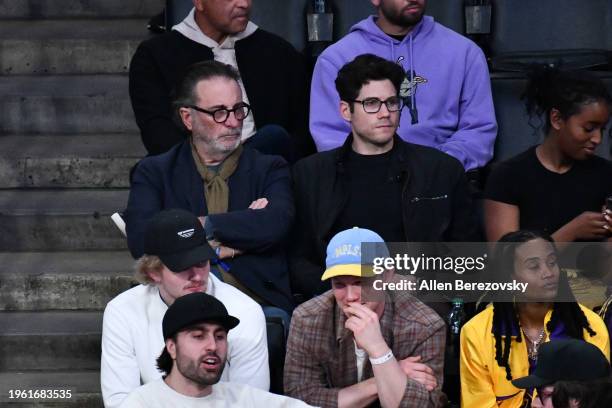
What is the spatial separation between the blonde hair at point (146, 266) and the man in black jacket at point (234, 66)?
1.30 meters

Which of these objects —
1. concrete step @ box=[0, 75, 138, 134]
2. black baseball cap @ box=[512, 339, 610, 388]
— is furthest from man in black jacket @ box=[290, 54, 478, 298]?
concrete step @ box=[0, 75, 138, 134]

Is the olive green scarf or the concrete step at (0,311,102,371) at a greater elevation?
the olive green scarf

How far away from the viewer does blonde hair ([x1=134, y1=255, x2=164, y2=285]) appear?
520cm

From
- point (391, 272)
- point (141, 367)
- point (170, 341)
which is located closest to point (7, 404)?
point (141, 367)

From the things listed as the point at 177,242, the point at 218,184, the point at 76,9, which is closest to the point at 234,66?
the point at 218,184

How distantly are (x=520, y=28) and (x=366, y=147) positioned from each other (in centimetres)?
168

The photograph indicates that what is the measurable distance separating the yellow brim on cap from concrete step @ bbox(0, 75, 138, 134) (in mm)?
2650

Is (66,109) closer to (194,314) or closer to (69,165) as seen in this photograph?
(69,165)

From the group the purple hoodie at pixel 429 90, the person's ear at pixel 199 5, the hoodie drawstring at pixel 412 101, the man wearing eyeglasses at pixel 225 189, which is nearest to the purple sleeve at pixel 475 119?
the purple hoodie at pixel 429 90

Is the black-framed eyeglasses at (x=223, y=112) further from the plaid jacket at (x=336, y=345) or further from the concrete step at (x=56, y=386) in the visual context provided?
the concrete step at (x=56, y=386)

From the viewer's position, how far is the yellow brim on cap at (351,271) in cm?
500

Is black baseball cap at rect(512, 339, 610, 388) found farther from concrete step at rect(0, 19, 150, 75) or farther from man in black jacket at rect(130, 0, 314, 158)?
concrete step at rect(0, 19, 150, 75)

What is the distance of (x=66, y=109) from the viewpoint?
742cm

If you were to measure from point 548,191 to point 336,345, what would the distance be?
1.33 metres
